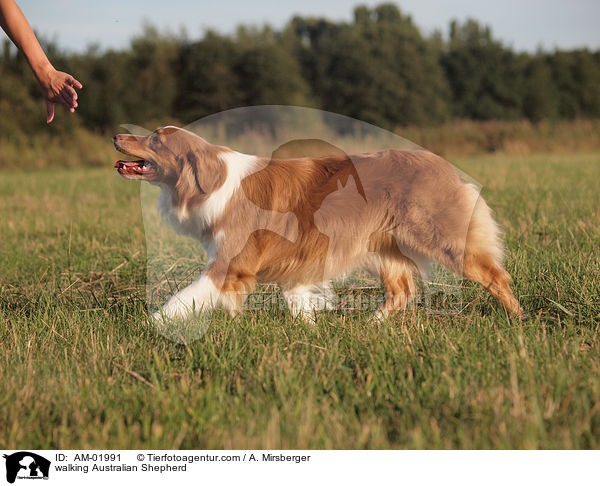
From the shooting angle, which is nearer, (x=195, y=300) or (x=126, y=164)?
(x=195, y=300)

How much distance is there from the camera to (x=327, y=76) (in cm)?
2225

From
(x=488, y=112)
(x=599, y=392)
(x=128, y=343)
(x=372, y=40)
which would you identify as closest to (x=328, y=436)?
(x=599, y=392)

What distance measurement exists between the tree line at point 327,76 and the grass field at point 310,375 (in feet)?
37.5

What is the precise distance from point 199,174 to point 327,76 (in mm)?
20383

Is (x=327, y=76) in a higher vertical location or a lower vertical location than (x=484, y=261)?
higher

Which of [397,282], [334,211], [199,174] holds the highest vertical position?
[199,174]

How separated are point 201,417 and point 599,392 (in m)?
1.45

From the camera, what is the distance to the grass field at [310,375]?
182cm

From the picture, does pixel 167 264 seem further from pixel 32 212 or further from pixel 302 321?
pixel 32 212

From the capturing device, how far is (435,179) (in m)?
3.12

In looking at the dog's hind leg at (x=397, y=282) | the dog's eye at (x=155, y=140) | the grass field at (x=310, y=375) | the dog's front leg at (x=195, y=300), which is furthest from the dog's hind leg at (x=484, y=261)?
the dog's eye at (x=155, y=140)

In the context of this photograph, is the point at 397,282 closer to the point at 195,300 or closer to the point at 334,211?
the point at 334,211

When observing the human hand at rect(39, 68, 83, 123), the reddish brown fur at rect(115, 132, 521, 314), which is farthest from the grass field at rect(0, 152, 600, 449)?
the human hand at rect(39, 68, 83, 123)

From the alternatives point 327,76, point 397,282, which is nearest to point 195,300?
point 397,282
